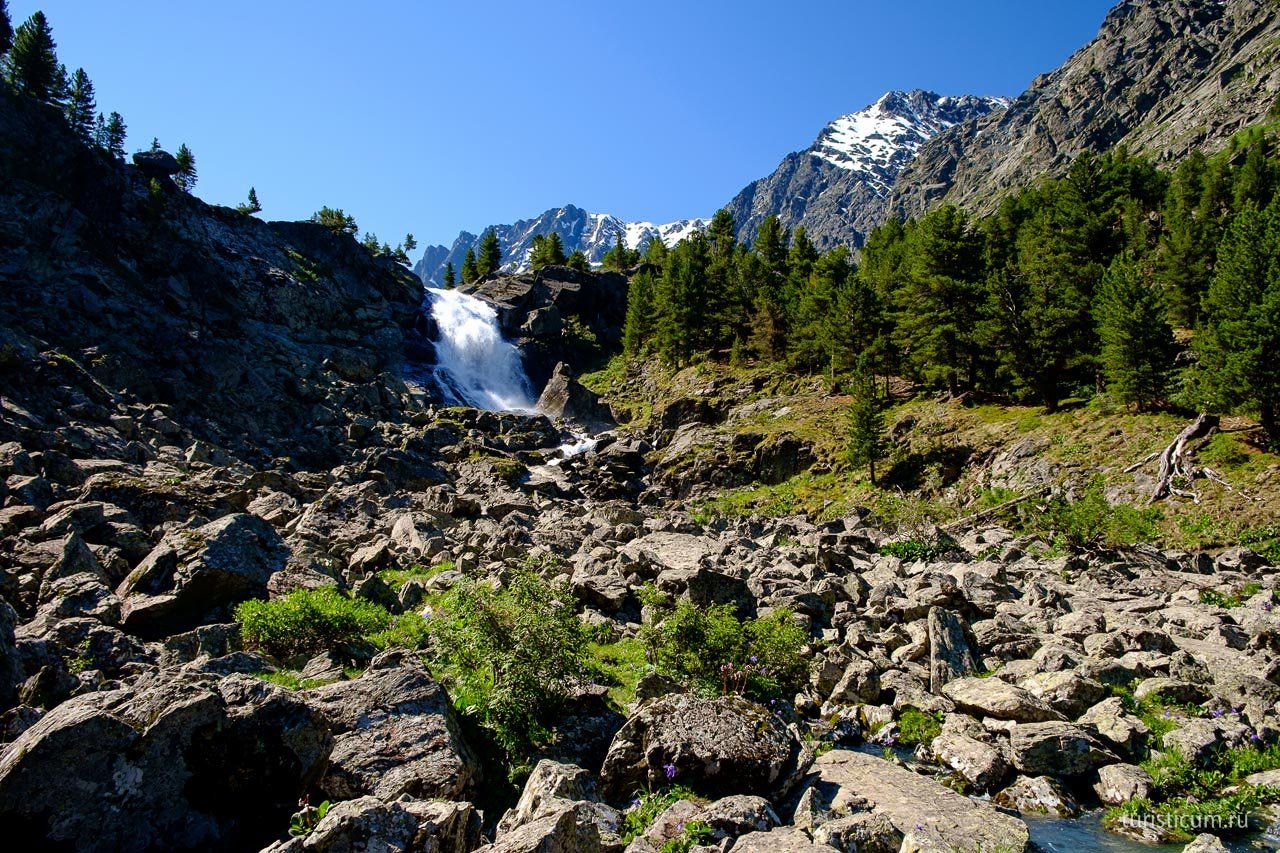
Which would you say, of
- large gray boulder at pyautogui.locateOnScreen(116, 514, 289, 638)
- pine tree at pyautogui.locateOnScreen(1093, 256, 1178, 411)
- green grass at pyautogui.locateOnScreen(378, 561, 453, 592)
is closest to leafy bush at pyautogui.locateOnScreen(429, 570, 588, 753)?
large gray boulder at pyautogui.locateOnScreen(116, 514, 289, 638)

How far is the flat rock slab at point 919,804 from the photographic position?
881cm

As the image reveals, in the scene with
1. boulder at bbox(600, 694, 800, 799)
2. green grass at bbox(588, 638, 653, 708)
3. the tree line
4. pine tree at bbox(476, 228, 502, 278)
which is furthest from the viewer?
pine tree at bbox(476, 228, 502, 278)

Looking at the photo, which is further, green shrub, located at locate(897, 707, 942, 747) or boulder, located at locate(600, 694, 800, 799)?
green shrub, located at locate(897, 707, 942, 747)

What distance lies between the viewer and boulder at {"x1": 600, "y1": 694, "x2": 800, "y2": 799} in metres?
10.1

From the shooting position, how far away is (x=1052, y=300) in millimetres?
51781

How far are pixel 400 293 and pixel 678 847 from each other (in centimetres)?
11213

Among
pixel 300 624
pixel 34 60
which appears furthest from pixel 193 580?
pixel 34 60

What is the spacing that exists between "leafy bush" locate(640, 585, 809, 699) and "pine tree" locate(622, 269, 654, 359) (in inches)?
3351

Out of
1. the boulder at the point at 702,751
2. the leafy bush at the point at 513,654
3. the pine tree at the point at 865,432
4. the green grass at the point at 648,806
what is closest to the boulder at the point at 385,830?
the green grass at the point at 648,806

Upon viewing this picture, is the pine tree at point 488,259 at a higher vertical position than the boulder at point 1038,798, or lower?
higher

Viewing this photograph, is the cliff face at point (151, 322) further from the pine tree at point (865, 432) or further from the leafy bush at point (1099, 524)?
the leafy bush at point (1099, 524)

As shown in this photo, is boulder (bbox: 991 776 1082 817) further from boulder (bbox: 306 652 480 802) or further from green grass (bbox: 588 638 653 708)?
boulder (bbox: 306 652 480 802)

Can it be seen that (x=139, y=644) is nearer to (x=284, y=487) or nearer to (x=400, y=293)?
(x=284, y=487)

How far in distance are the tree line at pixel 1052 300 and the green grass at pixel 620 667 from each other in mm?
37695
